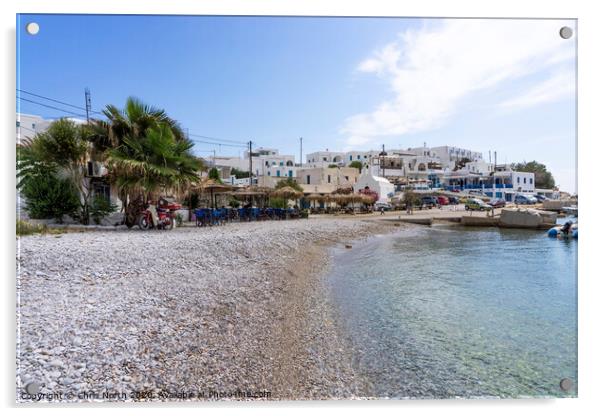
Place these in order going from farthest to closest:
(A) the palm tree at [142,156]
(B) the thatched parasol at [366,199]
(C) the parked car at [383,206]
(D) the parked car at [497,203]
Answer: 1. (C) the parked car at [383,206]
2. (B) the thatched parasol at [366,199]
3. (D) the parked car at [497,203]
4. (A) the palm tree at [142,156]

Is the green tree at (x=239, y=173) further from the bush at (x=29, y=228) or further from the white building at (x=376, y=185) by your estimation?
the bush at (x=29, y=228)

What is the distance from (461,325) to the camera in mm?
4465

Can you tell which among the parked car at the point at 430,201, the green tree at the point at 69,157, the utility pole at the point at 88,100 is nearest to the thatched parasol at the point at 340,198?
the parked car at the point at 430,201

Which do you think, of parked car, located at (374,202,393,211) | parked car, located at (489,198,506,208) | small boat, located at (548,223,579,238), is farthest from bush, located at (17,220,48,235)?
parked car, located at (374,202,393,211)

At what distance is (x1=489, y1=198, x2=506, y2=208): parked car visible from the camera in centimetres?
1758

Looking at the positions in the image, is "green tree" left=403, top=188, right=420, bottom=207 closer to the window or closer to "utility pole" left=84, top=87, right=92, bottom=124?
the window

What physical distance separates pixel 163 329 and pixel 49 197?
147 inches

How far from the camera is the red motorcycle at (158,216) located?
894cm

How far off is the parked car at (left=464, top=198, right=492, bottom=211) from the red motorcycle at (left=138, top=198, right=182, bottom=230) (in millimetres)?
18132

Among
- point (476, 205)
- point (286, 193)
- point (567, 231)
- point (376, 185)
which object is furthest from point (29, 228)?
point (376, 185)

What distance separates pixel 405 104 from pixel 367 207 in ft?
73.8

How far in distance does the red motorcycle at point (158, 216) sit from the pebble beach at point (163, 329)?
2749 millimetres

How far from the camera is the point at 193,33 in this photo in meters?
3.25

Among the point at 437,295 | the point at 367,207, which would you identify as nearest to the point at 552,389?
the point at 437,295
